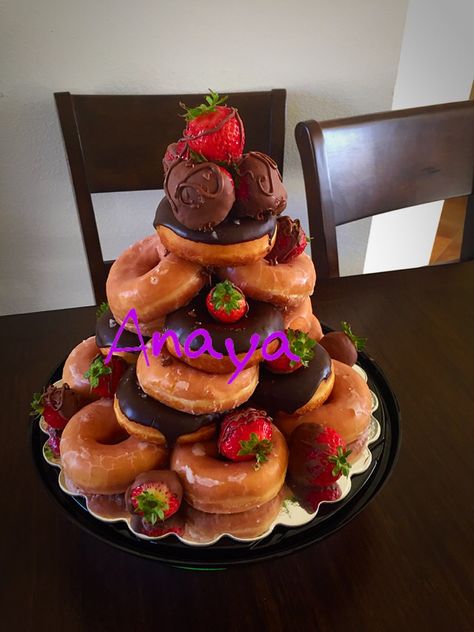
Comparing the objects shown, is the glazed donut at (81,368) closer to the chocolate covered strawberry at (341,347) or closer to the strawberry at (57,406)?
the strawberry at (57,406)

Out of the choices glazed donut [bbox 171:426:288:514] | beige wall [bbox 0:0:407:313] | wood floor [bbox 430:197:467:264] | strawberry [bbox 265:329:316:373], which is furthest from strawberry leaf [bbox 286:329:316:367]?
wood floor [bbox 430:197:467:264]

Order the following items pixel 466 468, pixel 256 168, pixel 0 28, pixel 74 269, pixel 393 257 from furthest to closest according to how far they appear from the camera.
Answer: pixel 393 257, pixel 74 269, pixel 0 28, pixel 466 468, pixel 256 168

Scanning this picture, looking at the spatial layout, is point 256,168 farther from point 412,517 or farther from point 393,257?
point 393,257

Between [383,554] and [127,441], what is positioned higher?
[127,441]

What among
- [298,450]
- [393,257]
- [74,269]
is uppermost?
[298,450]

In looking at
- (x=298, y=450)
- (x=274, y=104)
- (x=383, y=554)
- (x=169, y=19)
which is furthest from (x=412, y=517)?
(x=169, y=19)

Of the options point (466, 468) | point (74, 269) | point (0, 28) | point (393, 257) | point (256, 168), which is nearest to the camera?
point (256, 168)

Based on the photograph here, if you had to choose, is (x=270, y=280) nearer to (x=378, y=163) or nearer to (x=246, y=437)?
(x=246, y=437)
